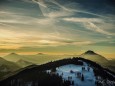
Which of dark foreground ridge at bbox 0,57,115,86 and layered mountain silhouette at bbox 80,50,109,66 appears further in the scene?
layered mountain silhouette at bbox 80,50,109,66

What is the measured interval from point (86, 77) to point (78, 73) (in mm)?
316

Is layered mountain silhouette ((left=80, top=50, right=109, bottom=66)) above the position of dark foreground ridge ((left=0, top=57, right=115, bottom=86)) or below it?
above

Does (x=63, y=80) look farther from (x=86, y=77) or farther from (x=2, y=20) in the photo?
(x=2, y=20)

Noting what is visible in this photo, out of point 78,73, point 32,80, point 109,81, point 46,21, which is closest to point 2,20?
point 46,21

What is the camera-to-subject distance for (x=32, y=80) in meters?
7.66

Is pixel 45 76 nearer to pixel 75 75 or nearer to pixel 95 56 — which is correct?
pixel 75 75

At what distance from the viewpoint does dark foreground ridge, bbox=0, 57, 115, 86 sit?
25.7 feet

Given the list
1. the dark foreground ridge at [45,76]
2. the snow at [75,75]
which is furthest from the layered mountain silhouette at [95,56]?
the snow at [75,75]

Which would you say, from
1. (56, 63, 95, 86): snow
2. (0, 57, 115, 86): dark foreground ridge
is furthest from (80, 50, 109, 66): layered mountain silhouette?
(56, 63, 95, 86): snow

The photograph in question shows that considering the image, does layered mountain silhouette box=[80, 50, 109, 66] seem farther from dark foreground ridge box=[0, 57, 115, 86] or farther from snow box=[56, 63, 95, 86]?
snow box=[56, 63, 95, 86]

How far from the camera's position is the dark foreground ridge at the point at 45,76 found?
7.82 meters

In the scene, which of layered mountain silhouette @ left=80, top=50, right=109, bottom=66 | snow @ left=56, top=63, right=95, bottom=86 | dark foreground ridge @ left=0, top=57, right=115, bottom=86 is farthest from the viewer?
snow @ left=56, top=63, right=95, bottom=86

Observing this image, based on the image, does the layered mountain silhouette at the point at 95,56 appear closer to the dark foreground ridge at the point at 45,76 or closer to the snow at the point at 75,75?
the dark foreground ridge at the point at 45,76

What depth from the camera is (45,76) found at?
8.25m
